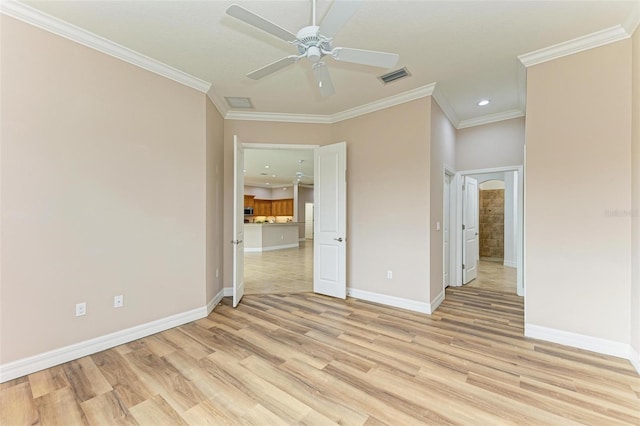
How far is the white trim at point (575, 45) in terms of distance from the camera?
2.41 m

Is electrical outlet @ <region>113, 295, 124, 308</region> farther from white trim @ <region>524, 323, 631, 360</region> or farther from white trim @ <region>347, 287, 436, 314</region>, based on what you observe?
white trim @ <region>524, 323, 631, 360</region>

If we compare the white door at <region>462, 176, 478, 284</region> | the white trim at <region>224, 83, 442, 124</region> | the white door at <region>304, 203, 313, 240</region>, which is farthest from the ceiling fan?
the white door at <region>304, 203, 313, 240</region>

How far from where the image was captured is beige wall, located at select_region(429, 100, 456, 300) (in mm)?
3598

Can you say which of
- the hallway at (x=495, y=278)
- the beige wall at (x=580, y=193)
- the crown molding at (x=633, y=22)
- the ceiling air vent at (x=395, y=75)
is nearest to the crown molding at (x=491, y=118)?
the beige wall at (x=580, y=193)

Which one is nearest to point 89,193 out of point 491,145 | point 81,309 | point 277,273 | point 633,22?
point 81,309

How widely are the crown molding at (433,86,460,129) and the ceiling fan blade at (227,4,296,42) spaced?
2513 mm

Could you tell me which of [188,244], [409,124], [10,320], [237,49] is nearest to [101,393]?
[10,320]

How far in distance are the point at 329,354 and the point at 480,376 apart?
1.24 metres

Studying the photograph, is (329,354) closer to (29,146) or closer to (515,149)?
(29,146)

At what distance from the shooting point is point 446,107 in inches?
157

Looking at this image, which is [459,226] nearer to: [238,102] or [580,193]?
[580,193]

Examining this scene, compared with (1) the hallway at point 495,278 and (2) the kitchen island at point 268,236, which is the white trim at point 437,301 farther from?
(2) the kitchen island at point 268,236

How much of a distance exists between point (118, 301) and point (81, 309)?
28 cm

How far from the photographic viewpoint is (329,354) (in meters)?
2.50
